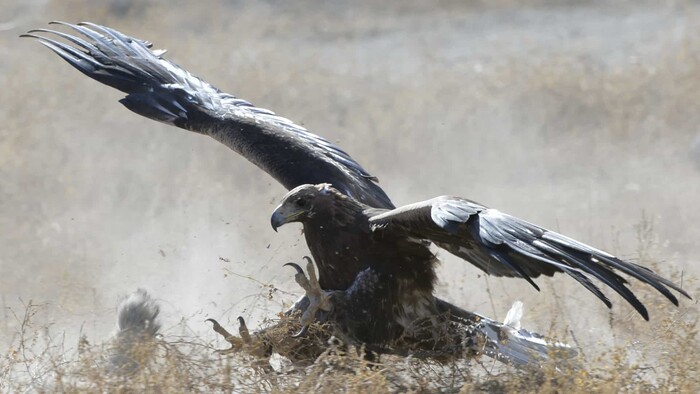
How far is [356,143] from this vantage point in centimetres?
1186

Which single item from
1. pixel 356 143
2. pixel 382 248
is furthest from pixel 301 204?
pixel 356 143

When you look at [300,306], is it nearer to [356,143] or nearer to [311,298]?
[311,298]

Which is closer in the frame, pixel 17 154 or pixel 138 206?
pixel 138 206

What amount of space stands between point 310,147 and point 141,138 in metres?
5.20

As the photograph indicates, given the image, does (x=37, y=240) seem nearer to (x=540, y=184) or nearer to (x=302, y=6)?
(x=540, y=184)

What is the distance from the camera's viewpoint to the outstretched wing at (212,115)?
23.1ft

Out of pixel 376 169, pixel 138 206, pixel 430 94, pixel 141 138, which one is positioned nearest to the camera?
pixel 138 206

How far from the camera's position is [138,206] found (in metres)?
10.6

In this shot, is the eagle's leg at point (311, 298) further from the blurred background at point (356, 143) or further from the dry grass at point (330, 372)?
the blurred background at point (356, 143)

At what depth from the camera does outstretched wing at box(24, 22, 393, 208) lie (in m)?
7.05

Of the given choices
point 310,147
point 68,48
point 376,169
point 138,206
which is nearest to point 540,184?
point 376,169

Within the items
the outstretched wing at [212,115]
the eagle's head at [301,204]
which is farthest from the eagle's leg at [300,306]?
the outstretched wing at [212,115]

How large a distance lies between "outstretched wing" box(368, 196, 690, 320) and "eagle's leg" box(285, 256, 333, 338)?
22.1 inches

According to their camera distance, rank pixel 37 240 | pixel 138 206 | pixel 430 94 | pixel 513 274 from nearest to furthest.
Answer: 1. pixel 513 274
2. pixel 37 240
3. pixel 138 206
4. pixel 430 94
